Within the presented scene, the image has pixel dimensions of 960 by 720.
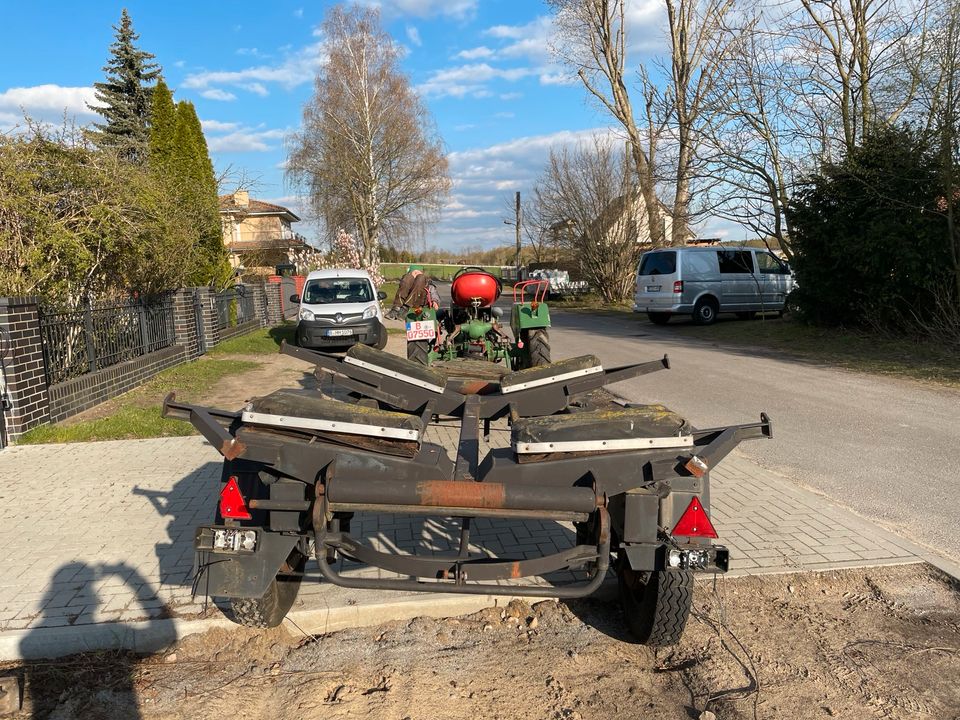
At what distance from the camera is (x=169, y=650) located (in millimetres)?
3143

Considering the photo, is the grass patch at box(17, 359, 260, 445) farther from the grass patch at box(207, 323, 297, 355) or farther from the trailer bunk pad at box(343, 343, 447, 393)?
the trailer bunk pad at box(343, 343, 447, 393)

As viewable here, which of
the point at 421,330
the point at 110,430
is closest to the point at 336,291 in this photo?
the point at 421,330

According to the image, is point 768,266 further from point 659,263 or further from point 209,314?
point 209,314

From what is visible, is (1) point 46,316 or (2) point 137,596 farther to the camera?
(1) point 46,316

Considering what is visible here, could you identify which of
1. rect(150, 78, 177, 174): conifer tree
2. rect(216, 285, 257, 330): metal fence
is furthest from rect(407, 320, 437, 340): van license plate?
rect(150, 78, 177, 174): conifer tree

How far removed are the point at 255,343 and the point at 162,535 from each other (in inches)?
470

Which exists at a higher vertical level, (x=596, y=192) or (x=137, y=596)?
(x=596, y=192)

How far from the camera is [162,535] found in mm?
4367

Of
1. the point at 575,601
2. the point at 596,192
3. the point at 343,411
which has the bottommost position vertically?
the point at 575,601

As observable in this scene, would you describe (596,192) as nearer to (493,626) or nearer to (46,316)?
(46,316)

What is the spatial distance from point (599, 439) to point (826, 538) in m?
2.61

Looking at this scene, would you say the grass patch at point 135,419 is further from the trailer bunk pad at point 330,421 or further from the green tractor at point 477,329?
the trailer bunk pad at point 330,421

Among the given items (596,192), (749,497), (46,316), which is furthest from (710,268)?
(46,316)

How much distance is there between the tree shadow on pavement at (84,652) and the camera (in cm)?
275
